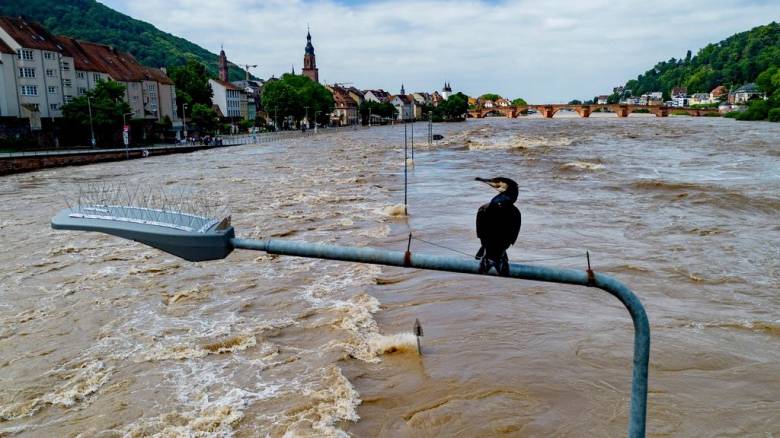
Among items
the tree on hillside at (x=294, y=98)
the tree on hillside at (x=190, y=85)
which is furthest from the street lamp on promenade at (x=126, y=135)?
the tree on hillside at (x=294, y=98)

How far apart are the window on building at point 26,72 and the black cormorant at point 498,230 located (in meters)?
72.1

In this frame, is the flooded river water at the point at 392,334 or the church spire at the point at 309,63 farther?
the church spire at the point at 309,63

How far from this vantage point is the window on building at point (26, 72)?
61969 millimetres

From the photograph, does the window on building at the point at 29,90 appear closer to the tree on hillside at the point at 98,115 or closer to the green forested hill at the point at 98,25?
the tree on hillside at the point at 98,115

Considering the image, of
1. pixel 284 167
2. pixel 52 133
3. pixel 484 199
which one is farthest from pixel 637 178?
pixel 52 133

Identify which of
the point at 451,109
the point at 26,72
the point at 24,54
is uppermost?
the point at 24,54

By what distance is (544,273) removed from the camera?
271 cm

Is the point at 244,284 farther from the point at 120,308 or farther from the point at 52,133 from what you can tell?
→ the point at 52,133

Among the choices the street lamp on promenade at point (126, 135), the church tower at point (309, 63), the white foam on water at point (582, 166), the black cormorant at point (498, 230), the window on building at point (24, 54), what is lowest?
the white foam on water at point (582, 166)

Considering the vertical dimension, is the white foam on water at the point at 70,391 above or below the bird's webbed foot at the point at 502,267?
below

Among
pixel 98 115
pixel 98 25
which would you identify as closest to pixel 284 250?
pixel 98 115

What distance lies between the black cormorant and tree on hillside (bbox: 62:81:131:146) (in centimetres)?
6678

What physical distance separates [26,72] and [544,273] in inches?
2881

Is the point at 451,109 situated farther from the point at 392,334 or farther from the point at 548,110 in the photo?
the point at 392,334
